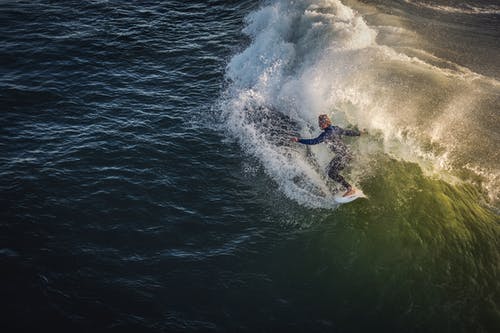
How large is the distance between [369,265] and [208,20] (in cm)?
2032

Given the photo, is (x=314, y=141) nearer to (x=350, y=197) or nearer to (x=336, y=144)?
(x=336, y=144)

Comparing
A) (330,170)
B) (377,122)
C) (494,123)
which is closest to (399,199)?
(330,170)

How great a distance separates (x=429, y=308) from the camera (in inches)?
419

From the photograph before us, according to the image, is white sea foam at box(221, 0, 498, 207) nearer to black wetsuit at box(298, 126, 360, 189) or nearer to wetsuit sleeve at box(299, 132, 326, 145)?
black wetsuit at box(298, 126, 360, 189)

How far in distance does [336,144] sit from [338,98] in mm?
3195

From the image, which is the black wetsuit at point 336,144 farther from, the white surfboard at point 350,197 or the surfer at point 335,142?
the white surfboard at point 350,197

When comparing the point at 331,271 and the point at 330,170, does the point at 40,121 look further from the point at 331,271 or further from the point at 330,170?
the point at 331,271

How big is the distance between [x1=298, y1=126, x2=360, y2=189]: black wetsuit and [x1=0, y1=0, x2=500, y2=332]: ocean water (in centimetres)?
76

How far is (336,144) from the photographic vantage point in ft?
48.5

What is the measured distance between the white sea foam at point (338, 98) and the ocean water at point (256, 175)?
8 centimetres

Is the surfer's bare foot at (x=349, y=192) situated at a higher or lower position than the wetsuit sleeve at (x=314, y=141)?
lower

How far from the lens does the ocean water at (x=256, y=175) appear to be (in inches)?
427

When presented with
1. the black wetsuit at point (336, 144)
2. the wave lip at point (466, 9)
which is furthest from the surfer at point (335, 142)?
the wave lip at point (466, 9)

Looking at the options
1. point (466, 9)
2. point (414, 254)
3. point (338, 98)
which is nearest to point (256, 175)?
point (338, 98)
